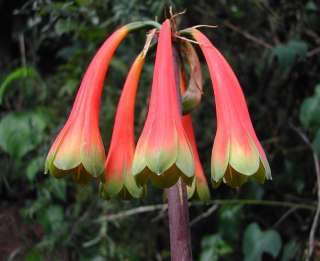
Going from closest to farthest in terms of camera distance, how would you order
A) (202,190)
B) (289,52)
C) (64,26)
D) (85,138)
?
(85,138) < (202,190) < (289,52) < (64,26)

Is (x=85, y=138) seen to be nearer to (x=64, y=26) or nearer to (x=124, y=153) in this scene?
(x=124, y=153)

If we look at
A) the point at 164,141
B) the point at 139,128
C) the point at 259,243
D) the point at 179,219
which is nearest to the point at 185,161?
the point at 164,141

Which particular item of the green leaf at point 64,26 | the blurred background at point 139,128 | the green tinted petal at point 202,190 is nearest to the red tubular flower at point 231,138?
the green tinted petal at point 202,190

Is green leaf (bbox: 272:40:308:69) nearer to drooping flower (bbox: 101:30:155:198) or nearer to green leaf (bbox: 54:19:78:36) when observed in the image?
green leaf (bbox: 54:19:78:36)

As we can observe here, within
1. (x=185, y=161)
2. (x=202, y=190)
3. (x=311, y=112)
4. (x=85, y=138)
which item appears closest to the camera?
(x=185, y=161)

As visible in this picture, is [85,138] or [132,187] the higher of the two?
[85,138]

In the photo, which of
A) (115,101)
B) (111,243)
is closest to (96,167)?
(111,243)
